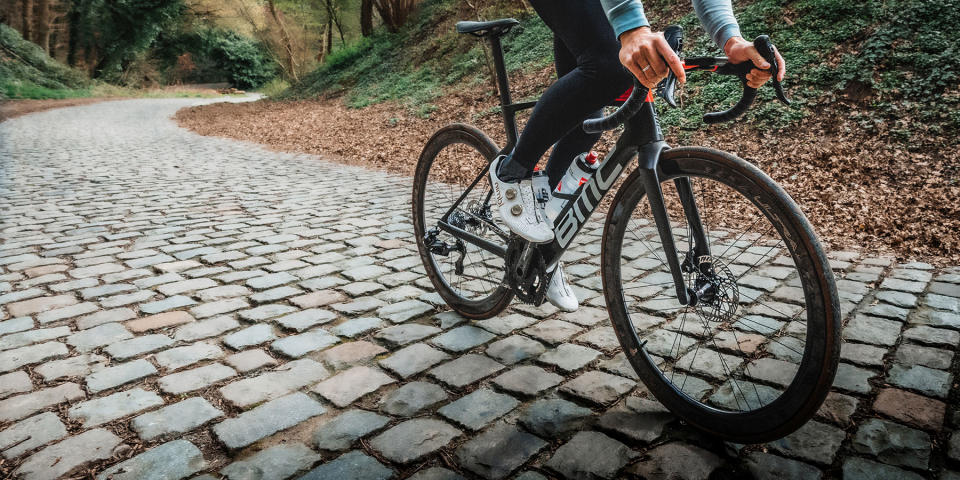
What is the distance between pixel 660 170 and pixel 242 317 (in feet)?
7.59

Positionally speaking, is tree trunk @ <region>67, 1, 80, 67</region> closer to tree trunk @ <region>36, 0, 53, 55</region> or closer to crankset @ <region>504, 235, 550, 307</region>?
tree trunk @ <region>36, 0, 53, 55</region>

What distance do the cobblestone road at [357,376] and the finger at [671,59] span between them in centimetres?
Result: 122

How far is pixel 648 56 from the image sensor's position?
5.82 feet

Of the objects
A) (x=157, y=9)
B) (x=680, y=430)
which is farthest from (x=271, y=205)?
(x=157, y=9)

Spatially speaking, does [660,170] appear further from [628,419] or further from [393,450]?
[393,450]

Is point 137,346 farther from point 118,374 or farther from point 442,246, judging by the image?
point 442,246

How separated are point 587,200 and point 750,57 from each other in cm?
81

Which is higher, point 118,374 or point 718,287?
point 718,287

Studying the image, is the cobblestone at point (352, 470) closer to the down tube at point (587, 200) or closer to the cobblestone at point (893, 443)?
A: the down tube at point (587, 200)

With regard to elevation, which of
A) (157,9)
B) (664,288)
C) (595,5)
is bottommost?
(664,288)

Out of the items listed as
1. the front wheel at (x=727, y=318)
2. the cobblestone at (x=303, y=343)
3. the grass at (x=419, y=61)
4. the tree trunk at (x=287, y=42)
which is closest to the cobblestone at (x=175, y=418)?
the cobblestone at (x=303, y=343)

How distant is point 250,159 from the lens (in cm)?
985

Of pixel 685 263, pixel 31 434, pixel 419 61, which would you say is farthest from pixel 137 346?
pixel 419 61

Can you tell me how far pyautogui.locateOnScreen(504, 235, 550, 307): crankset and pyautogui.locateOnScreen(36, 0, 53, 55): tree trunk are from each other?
3692 centimetres
